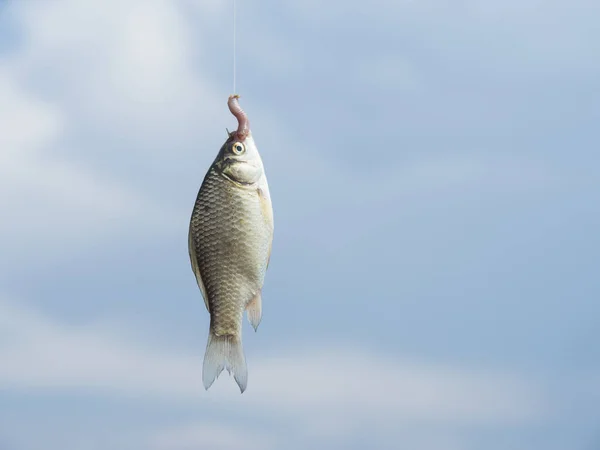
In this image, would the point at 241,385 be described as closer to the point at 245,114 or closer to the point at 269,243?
the point at 269,243

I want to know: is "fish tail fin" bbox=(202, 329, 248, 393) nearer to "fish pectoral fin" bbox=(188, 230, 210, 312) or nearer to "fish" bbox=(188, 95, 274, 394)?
"fish" bbox=(188, 95, 274, 394)

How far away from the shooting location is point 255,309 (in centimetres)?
838

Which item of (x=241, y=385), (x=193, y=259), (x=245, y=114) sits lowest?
(x=241, y=385)

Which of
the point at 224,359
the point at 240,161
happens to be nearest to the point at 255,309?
the point at 224,359

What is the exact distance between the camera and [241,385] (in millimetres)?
8156

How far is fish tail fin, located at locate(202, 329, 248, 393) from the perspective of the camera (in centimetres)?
819

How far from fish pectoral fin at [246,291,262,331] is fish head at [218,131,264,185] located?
0.60 metres

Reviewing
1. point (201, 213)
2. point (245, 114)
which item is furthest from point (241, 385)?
point (245, 114)

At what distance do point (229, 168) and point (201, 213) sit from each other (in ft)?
0.90

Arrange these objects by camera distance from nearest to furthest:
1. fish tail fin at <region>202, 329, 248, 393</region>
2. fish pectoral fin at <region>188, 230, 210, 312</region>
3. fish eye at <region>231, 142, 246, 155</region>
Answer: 1. fish tail fin at <region>202, 329, 248, 393</region>
2. fish pectoral fin at <region>188, 230, 210, 312</region>
3. fish eye at <region>231, 142, 246, 155</region>

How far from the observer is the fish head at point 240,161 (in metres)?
8.31

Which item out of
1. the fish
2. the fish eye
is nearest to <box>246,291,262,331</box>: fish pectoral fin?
the fish

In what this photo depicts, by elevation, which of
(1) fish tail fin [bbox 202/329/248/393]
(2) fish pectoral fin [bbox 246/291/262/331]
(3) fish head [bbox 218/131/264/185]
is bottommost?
(1) fish tail fin [bbox 202/329/248/393]

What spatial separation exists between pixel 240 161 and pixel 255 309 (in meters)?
0.77
